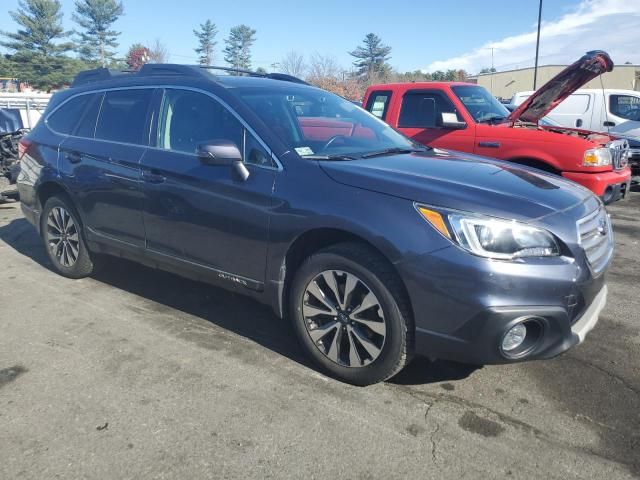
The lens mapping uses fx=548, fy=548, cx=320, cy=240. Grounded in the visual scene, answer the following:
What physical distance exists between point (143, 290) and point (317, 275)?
88.7 inches

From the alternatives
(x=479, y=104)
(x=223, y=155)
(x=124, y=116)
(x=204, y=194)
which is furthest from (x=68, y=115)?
(x=479, y=104)

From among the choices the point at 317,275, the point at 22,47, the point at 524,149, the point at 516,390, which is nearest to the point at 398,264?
the point at 317,275

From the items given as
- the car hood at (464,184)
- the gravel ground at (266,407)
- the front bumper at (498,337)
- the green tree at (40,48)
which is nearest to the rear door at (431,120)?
the gravel ground at (266,407)

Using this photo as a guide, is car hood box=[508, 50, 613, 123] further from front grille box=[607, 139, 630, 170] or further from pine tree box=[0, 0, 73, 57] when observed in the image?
pine tree box=[0, 0, 73, 57]

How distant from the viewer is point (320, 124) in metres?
3.92

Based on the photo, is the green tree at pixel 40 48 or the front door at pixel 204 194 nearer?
the front door at pixel 204 194

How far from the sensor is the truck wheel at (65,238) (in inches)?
188

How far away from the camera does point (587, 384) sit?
3.20 metres

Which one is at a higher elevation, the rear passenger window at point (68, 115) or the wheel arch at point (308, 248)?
the rear passenger window at point (68, 115)

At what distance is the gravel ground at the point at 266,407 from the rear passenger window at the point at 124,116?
4.45ft

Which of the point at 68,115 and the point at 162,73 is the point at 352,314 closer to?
the point at 162,73

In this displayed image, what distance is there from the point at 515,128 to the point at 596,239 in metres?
4.40

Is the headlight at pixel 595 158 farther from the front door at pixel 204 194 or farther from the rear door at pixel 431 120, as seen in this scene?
the front door at pixel 204 194

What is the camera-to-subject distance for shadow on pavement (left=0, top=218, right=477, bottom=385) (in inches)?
132
